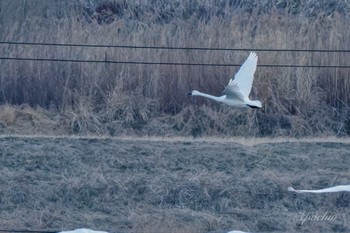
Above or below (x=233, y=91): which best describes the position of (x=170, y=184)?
below

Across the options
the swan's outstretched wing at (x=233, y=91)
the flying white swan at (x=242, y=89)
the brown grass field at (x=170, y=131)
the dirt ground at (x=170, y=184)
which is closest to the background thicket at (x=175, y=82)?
the brown grass field at (x=170, y=131)

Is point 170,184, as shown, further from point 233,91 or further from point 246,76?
point 246,76

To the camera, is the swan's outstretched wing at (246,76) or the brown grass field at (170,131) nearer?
the brown grass field at (170,131)

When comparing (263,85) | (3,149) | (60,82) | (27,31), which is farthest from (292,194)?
(27,31)

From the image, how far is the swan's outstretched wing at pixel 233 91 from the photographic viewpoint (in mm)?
9312

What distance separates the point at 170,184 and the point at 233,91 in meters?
1.01

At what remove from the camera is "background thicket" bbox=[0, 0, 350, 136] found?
483 inches

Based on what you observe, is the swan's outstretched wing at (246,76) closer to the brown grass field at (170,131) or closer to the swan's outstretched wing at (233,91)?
the swan's outstretched wing at (233,91)

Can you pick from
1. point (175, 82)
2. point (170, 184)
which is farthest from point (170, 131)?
point (170, 184)

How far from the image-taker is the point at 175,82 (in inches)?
509

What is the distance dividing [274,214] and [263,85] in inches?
168

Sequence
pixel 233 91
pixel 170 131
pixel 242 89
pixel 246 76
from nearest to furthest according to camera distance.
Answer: pixel 233 91, pixel 242 89, pixel 246 76, pixel 170 131

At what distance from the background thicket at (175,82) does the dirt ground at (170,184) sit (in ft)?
3.45

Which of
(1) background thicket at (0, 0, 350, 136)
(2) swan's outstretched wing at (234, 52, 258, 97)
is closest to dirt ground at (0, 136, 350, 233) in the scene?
(2) swan's outstretched wing at (234, 52, 258, 97)
